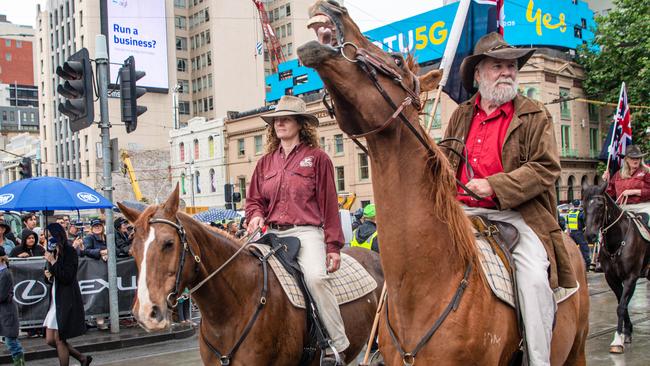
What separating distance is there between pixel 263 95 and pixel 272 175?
7769cm

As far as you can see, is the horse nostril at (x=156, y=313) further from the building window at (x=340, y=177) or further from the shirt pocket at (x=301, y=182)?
the building window at (x=340, y=177)

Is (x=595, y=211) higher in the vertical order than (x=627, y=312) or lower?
higher

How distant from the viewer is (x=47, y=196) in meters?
11.0

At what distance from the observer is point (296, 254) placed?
17.0ft

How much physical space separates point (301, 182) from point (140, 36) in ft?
234

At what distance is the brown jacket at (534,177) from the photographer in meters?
3.25

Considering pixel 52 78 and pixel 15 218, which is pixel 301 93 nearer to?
pixel 15 218

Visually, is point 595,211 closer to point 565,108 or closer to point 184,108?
point 565,108

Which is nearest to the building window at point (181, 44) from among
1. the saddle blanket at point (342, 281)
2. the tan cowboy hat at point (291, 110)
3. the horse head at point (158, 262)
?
the saddle blanket at point (342, 281)

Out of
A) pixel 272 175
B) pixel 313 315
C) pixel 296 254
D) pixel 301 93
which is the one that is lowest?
pixel 313 315

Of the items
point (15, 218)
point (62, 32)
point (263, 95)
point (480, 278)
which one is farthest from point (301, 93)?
point (480, 278)

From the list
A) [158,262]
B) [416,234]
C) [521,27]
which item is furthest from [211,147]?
[416,234]

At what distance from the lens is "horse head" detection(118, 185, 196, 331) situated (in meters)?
3.90

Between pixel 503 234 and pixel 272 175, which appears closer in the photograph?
pixel 503 234
